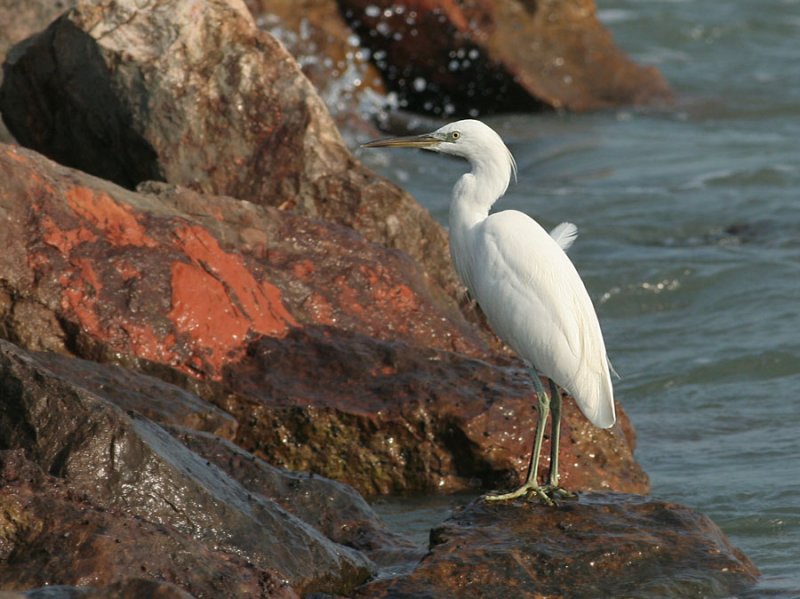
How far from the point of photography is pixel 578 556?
16.7ft

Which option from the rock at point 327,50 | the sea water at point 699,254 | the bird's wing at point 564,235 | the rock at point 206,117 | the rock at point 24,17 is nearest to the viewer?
the bird's wing at point 564,235

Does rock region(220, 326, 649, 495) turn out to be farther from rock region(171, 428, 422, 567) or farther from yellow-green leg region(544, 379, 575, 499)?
rock region(171, 428, 422, 567)

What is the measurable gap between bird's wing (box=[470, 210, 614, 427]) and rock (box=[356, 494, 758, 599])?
64 centimetres

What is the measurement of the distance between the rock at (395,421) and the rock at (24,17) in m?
4.87

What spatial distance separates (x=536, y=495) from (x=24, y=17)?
22.4ft

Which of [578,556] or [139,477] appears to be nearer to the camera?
[139,477]

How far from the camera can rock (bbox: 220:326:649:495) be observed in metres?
6.50

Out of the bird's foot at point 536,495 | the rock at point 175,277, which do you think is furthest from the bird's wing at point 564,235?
the rock at point 175,277

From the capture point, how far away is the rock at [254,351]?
6.46 m

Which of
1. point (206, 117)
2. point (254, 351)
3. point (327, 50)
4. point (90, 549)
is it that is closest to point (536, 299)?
point (254, 351)

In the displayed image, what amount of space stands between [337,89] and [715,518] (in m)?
9.21

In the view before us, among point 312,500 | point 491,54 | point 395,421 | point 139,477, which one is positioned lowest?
point 491,54

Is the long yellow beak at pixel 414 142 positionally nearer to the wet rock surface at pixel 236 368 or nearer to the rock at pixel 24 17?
the wet rock surface at pixel 236 368

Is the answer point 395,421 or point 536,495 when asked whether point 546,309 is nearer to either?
point 536,495
